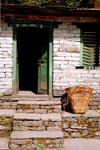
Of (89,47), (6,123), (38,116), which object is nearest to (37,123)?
(38,116)

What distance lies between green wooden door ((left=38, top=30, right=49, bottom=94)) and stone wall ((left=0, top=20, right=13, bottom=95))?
3.87ft

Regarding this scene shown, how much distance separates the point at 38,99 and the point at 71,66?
157 cm

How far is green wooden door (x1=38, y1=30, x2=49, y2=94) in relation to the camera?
574 centimetres

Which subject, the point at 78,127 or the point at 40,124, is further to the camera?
the point at 78,127

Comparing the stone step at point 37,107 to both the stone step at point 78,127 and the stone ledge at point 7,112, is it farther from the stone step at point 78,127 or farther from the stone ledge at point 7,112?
the stone step at point 78,127

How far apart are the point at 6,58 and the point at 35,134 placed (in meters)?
2.63

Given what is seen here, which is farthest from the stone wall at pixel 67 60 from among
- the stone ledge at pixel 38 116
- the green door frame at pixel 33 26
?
the stone ledge at pixel 38 116

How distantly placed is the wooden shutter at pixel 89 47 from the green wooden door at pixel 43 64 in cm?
138

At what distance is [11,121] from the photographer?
4438mm

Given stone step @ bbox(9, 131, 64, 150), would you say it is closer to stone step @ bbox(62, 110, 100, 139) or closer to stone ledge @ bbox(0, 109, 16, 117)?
stone step @ bbox(62, 110, 100, 139)

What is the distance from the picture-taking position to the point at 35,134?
12.8ft

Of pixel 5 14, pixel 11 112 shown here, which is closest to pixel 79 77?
pixel 11 112

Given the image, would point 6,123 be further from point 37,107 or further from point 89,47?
point 89,47

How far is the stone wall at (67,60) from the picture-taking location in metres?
5.21
